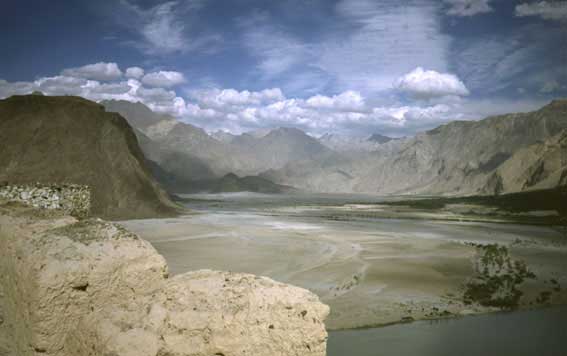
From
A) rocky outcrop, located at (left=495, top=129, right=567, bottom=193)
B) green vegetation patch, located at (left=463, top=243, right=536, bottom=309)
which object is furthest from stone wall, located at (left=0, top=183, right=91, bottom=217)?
rocky outcrop, located at (left=495, top=129, right=567, bottom=193)

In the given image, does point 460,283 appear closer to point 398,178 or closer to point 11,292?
point 11,292

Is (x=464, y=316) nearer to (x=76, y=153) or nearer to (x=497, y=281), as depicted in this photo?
(x=497, y=281)

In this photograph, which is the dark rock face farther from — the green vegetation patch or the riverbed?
the green vegetation patch

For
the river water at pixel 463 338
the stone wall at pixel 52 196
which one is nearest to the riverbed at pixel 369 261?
the river water at pixel 463 338

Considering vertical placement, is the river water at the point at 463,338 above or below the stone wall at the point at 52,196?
below

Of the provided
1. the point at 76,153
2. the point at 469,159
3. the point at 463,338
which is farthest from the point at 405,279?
the point at 469,159

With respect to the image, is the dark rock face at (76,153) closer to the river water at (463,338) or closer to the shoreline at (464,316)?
the shoreline at (464,316)
